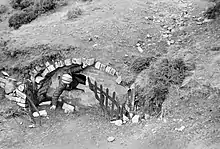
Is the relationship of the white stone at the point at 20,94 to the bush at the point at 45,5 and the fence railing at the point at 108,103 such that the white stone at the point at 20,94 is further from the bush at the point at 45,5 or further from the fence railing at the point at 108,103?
the bush at the point at 45,5

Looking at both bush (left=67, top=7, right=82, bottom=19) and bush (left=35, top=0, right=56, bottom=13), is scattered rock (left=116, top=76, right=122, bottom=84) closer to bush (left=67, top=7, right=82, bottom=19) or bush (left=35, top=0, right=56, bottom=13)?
bush (left=67, top=7, right=82, bottom=19)

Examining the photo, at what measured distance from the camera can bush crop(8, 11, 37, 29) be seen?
770 inches

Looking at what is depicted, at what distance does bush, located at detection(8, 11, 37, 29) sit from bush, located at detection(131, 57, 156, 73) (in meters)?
6.69

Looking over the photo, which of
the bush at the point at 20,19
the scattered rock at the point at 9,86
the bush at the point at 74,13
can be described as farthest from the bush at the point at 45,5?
the scattered rock at the point at 9,86

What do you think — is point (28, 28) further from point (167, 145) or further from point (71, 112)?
Result: point (167, 145)

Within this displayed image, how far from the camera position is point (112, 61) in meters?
15.6

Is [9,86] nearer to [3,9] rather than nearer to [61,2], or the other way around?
[61,2]

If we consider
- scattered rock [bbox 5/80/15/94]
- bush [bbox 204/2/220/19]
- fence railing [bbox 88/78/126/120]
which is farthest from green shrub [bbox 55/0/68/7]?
bush [bbox 204/2/220/19]

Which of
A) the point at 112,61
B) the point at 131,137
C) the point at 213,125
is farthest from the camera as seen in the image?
the point at 112,61

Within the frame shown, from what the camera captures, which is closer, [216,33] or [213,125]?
[213,125]

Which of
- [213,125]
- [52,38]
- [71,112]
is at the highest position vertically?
[52,38]

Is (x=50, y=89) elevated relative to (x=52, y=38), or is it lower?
lower

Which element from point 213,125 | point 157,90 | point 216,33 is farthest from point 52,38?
point 213,125

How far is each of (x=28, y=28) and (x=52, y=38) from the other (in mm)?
2077
